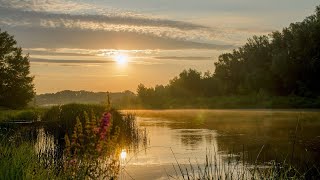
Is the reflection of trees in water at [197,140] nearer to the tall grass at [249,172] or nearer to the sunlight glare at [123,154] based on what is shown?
the sunlight glare at [123,154]

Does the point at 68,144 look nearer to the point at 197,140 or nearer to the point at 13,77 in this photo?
the point at 197,140

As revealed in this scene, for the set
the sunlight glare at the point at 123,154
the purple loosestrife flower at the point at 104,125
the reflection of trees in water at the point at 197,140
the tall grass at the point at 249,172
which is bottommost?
the reflection of trees in water at the point at 197,140

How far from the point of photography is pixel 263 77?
298 ft

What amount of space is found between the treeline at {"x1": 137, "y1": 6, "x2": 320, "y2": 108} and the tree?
129ft

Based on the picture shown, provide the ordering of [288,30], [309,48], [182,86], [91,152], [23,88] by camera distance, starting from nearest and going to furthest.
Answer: [91,152] < [23,88] < [309,48] < [288,30] < [182,86]

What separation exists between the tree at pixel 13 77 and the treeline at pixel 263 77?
39272mm

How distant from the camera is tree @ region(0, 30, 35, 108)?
192 feet

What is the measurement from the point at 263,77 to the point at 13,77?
1816 inches

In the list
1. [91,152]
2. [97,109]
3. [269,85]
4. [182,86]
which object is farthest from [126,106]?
[91,152]

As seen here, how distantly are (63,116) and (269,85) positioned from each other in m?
62.9

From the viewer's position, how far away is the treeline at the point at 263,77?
256ft

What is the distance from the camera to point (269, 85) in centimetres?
9000

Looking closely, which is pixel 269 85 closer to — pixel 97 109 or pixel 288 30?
pixel 288 30

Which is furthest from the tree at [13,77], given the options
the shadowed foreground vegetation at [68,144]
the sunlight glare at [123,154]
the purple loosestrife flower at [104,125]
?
the purple loosestrife flower at [104,125]
